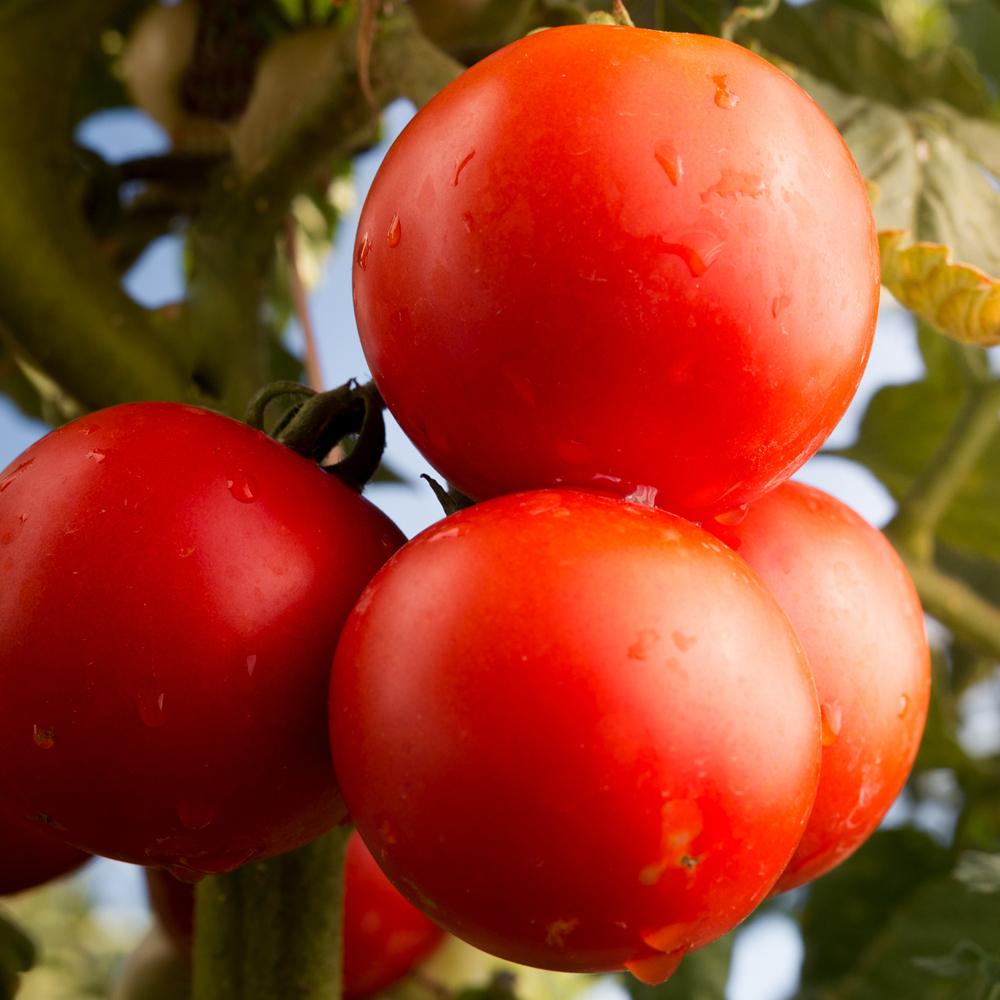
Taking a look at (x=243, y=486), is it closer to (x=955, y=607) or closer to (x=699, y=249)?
(x=699, y=249)

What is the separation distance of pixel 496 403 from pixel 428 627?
11cm

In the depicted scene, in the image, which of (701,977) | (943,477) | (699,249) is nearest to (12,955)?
(701,977)

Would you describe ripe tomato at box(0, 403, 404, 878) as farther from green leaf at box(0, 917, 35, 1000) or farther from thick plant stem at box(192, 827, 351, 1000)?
green leaf at box(0, 917, 35, 1000)

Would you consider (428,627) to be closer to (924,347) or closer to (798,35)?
(798,35)

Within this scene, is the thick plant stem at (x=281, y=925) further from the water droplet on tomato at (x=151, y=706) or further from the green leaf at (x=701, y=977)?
the green leaf at (x=701, y=977)

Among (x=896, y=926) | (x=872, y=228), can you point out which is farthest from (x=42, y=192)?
(x=896, y=926)

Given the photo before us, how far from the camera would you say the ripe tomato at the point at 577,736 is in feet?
1.27

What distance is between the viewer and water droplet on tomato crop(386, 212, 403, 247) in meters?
0.46

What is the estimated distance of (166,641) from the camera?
0.44 metres

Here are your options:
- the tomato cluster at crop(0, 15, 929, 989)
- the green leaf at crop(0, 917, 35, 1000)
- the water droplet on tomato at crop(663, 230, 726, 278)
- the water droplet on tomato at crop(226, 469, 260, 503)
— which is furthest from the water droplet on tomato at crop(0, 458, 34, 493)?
the green leaf at crop(0, 917, 35, 1000)

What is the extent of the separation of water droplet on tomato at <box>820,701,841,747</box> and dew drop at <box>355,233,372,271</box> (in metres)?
0.31

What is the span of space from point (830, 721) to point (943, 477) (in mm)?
630

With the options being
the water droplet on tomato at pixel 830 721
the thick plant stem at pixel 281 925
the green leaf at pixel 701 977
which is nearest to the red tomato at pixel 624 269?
the water droplet on tomato at pixel 830 721

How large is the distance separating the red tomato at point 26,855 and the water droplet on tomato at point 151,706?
0.39 metres
